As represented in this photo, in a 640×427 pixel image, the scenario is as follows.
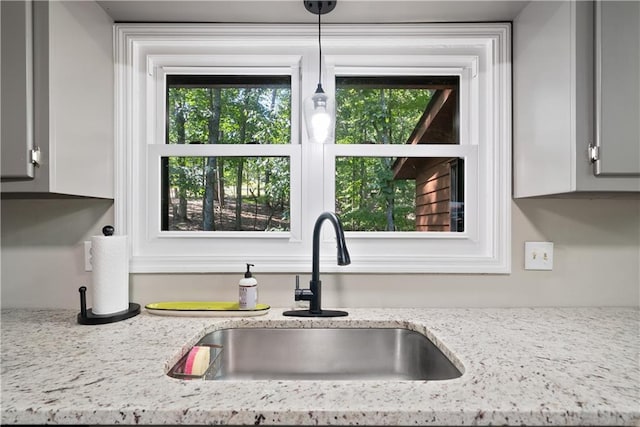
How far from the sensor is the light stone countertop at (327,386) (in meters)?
0.72

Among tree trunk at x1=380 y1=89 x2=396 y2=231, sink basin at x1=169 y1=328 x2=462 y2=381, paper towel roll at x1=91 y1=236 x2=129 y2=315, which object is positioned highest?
tree trunk at x1=380 y1=89 x2=396 y2=231

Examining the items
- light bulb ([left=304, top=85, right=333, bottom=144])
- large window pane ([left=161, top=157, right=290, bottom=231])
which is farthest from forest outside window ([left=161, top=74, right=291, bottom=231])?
light bulb ([left=304, top=85, right=333, bottom=144])

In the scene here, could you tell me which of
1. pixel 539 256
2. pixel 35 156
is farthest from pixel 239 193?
pixel 539 256

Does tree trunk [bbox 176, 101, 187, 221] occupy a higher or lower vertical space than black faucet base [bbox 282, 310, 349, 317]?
higher

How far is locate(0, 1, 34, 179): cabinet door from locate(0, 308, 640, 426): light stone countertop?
21.0 inches

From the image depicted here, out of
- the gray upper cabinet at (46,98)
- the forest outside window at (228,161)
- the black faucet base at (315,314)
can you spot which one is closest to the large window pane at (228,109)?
the forest outside window at (228,161)

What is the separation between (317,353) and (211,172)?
0.86m

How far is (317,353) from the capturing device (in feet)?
4.43

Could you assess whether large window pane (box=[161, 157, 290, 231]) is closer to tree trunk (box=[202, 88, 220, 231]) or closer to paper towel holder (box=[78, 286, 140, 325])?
tree trunk (box=[202, 88, 220, 231])

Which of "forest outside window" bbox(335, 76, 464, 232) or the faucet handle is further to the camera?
"forest outside window" bbox(335, 76, 464, 232)

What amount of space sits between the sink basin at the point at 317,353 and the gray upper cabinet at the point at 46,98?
28.9 inches

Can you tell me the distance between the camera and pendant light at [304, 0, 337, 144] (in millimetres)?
1372

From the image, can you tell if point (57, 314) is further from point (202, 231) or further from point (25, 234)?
point (202, 231)

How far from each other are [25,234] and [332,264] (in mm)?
1235
